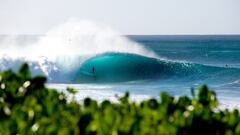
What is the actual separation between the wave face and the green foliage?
24.2 metres

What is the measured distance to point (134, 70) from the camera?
3055cm

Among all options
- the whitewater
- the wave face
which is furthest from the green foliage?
the wave face

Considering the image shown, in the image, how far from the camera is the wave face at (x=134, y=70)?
2930 cm

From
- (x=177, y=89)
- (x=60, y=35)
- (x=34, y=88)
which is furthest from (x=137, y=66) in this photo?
(x=34, y=88)

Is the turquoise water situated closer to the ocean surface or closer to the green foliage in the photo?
the ocean surface

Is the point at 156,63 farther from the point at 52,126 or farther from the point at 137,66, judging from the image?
the point at 52,126

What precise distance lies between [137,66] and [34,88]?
1085 inches

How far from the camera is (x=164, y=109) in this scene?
11.0ft

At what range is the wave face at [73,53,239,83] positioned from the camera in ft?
96.1

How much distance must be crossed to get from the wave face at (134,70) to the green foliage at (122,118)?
2423 centimetres

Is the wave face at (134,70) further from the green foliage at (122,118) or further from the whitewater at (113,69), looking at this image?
the green foliage at (122,118)

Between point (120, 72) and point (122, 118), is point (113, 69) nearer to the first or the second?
point (120, 72)

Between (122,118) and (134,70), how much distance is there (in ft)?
89.5

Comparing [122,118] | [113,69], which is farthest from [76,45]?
[122,118]
